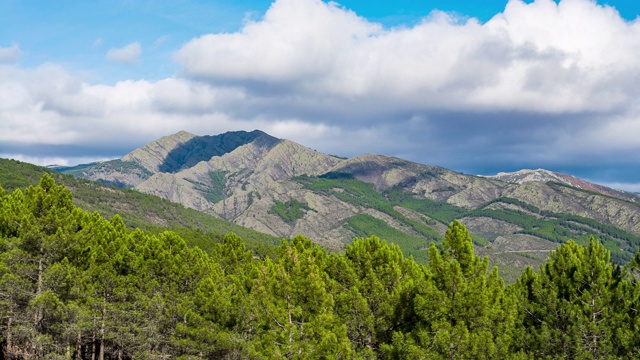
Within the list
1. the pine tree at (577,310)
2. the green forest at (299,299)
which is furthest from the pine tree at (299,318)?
the pine tree at (577,310)

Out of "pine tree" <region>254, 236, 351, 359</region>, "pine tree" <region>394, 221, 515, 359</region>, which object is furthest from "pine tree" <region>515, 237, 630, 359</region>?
"pine tree" <region>254, 236, 351, 359</region>

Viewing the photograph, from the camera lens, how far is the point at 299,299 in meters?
39.7

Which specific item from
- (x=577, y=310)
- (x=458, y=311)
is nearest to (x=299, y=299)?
(x=458, y=311)

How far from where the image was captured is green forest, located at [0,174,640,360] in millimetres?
37312

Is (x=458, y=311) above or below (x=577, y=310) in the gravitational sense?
below

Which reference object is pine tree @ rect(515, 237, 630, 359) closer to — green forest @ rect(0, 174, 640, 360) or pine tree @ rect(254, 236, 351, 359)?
green forest @ rect(0, 174, 640, 360)

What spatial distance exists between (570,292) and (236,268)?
39.8 metres

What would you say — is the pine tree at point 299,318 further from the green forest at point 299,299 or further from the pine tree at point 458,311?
the pine tree at point 458,311

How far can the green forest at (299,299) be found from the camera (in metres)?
37.3

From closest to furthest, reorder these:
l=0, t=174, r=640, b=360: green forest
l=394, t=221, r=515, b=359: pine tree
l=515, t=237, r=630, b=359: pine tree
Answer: l=394, t=221, r=515, b=359: pine tree, l=0, t=174, r=640, b=360: green forest, l=515, t=237, r=630, b=359: pine tree

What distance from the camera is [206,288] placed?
49.5 meters

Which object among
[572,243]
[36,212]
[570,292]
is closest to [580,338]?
[570,292]

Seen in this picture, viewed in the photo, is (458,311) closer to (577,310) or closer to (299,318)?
(577,310)

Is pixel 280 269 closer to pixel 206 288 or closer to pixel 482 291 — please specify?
pixel 206 288
